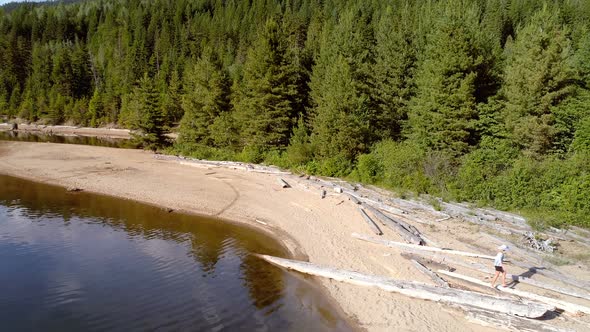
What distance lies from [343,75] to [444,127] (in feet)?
26.6

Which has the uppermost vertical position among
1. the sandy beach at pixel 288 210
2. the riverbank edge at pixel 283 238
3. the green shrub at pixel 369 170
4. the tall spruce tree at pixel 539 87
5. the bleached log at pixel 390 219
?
the tall spruce tree at pixel 539 87

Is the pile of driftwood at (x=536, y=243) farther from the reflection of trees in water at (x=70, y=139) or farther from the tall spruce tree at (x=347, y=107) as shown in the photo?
the reflection of trees in water at (x=70, y=139)

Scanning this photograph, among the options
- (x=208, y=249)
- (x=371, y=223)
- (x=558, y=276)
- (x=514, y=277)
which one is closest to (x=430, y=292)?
(x=514, y=277)

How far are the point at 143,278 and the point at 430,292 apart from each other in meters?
10.7

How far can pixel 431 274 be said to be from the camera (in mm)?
13922

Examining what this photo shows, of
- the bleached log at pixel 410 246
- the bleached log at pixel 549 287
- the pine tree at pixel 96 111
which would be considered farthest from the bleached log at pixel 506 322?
the pine tree at pixel 96 111

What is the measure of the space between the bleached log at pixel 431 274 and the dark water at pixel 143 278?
3883 mm

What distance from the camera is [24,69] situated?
301ft

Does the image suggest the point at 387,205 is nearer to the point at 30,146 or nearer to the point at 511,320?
the point at 511,320

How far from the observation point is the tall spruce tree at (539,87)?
2187 centimetres

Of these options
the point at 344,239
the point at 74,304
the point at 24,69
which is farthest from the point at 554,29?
the point at 24,69

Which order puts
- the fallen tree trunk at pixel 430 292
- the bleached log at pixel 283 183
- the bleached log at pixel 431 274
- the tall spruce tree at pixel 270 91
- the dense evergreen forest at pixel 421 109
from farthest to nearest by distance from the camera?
the tall spruce tree at pixel 270 91 → the bleached log at pixel 283 183 → the dense evergreen forest at pixel 421 109 → the bleached log at pixel 431 274 → the fallen tree trunk at pixel 430 292

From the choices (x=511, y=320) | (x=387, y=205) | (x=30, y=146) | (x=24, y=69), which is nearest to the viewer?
(x=511, y=320)

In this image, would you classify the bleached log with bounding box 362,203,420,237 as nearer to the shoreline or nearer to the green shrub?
the green shrub
